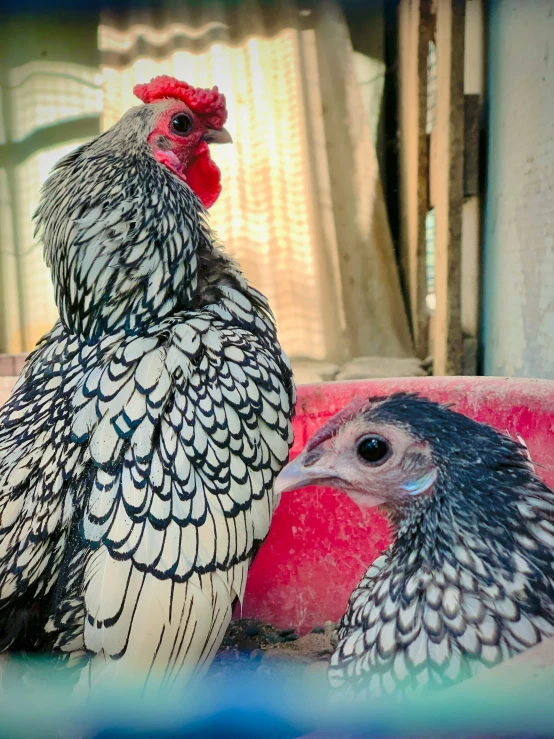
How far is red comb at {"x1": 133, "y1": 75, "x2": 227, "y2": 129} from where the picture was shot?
1.15 m

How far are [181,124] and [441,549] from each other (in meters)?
0.92

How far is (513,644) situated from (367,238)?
210cm

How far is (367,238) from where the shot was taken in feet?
8.39

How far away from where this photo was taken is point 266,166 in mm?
2318

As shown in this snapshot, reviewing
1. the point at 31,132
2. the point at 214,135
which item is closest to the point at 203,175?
the point at 214,135

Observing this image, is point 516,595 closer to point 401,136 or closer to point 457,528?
point 457,528

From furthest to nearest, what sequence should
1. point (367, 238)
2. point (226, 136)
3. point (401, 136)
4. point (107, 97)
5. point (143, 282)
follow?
point (367, 238) < point (401, 136) < point (107, 97) < point (226, 136) < point (143, 282)

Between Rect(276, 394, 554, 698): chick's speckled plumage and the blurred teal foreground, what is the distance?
0.73 feet

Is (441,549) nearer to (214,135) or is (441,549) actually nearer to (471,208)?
(214,135)

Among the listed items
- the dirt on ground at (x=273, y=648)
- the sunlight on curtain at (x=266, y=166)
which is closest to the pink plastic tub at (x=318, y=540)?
the dirt on ground at (x=273, y=648)

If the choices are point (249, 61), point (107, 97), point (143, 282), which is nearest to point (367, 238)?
point (249, 61)

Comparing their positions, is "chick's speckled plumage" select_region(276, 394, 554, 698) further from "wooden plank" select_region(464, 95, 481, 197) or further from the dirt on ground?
"wooden plank" select_region(464, 95, 481, 197)

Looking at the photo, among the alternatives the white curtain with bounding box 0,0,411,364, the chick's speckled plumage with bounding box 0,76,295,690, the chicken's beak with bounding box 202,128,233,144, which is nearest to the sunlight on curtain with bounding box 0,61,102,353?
the white curtain with bounding box 0,0,411,364

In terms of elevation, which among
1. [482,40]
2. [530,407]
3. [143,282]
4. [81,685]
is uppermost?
[482,40]
